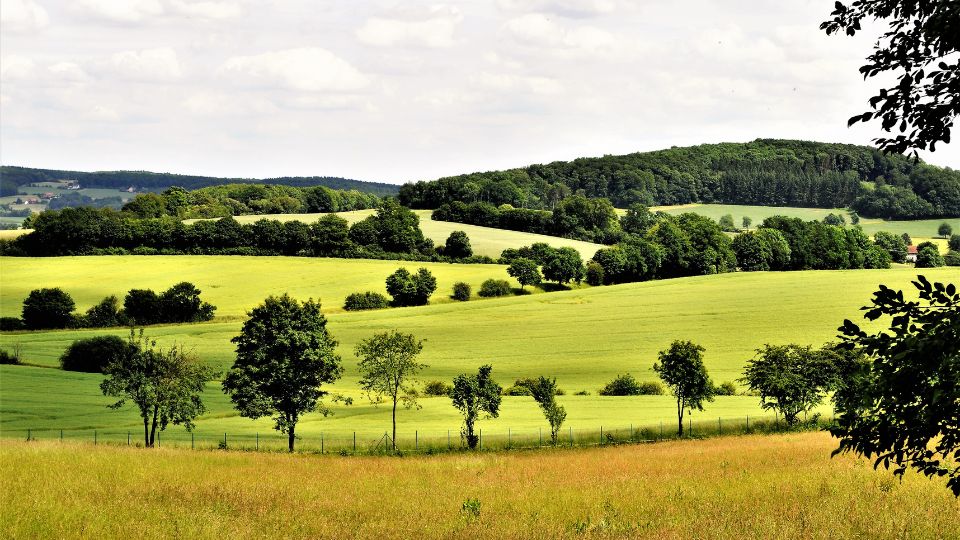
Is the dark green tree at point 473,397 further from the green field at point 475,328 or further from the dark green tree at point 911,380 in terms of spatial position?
the dark green tree at point 911,380

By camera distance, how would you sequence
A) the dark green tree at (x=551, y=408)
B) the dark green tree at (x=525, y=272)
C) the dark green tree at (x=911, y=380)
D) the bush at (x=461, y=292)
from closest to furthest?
1. the dark green tree at (x=911, y=380)
2. the dark green tree at (x=551, y=408)
3. the bush at (x=461, y=292)
4. the dark green tree at (x=525, y=272)

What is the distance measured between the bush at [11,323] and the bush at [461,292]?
158 ft

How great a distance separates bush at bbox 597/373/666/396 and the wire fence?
15229 millimetres

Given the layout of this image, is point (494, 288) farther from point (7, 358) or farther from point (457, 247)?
point (7, 358)

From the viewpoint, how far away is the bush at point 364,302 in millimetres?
110750

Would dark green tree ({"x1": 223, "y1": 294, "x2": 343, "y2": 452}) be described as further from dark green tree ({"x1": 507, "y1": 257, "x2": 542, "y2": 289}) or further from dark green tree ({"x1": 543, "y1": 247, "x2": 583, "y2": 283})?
dark green tree ({"x1": 543, "y1": 247, "x2": 583, "y2": 283})

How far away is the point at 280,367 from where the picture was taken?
49.3m

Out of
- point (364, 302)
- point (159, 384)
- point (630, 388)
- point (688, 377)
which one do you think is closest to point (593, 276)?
point (364, 302)

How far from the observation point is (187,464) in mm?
27750

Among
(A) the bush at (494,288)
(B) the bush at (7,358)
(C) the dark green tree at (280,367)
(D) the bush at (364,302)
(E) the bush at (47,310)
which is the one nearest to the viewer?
(C) the dark green tree at (280,367)

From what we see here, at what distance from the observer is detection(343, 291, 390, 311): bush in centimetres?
11075

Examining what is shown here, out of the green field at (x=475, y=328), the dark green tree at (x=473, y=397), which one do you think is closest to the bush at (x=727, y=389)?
the green field at (x=475, y=328)

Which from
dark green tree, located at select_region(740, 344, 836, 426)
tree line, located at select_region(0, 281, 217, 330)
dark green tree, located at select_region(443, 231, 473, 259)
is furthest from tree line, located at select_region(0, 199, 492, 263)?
dark green tree, located at select_region(740, 344, 836, 426)

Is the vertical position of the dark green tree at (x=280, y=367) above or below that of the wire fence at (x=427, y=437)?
above
